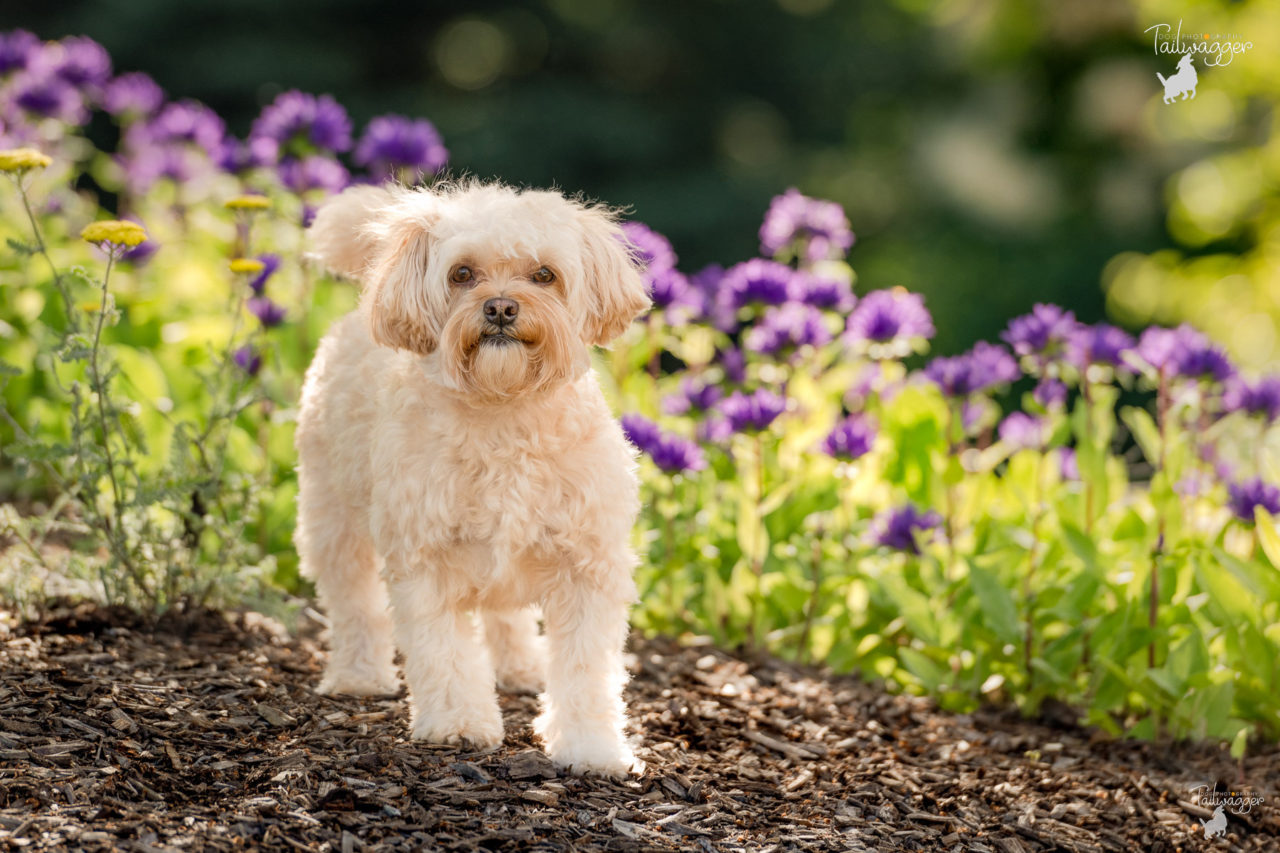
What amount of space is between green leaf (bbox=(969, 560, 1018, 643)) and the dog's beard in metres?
1.90

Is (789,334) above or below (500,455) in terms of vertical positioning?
above

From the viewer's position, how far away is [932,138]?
51.3 ft

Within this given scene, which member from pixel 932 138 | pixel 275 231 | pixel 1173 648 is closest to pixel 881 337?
pixel 1173 648

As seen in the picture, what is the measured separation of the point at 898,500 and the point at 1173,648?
1.26m

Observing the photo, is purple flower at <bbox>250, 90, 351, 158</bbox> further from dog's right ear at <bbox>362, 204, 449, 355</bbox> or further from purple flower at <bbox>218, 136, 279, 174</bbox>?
dog's right ear at <bbox>362, 204, 449, 355</bbox>

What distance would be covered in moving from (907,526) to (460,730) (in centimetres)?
185

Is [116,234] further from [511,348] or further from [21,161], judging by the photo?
[511,348]

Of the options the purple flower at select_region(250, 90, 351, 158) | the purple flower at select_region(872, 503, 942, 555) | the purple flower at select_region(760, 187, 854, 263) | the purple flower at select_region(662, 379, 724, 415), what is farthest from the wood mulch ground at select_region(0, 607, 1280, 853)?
the purple flower at select_region(250, 90, 351, 158)

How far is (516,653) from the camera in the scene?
14.4ft

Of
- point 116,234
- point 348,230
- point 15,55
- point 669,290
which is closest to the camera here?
point 116,234

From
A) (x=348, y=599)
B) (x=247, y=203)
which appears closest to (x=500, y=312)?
(x=348, y=599)

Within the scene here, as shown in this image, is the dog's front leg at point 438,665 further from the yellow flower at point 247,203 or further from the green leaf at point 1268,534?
the green leaf at point 1268,534

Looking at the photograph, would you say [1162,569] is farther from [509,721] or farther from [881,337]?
[509,721]

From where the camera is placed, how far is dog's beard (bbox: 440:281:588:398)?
3.23 meters
